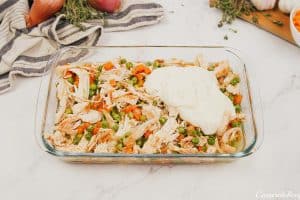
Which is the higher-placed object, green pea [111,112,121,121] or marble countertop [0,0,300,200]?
green pea [111,112,121,121]

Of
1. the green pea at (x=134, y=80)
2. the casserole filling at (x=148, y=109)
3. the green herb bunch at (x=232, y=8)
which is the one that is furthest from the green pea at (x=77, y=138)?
the green herb bunch at (x=232, y=8)

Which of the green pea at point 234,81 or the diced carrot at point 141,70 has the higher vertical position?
the diced carrot at point 141,70

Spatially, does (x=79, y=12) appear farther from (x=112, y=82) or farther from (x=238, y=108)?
(x=238, y=108)

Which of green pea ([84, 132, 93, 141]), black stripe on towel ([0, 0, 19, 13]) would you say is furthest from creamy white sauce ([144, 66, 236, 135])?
black stripe on towel ([0, 0, 19, 13])

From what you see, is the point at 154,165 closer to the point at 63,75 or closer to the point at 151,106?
the point at 151,106

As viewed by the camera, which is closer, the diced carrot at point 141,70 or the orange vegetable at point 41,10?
the diced carrot at point 141,70

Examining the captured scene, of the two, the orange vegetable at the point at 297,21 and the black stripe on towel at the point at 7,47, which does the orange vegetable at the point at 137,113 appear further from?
the orange vegetable at the point at 297,21

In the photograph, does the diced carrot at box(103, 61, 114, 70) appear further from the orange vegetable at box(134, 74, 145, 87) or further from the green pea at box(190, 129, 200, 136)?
the green pea at box(190, 129, 200, 136)
